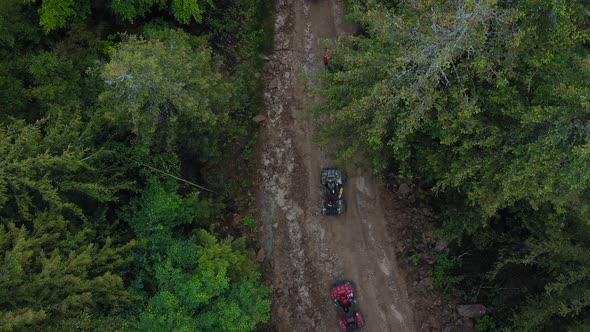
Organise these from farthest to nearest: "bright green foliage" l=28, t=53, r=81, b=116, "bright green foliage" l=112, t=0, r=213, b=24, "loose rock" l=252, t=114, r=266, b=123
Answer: "loose rock" l=252, t=114, r=266, b=123 < "bright green foliage" l=112, t=0, r=213, b=24 < "bright green foliage" l=28, t=53, r=81, b=116

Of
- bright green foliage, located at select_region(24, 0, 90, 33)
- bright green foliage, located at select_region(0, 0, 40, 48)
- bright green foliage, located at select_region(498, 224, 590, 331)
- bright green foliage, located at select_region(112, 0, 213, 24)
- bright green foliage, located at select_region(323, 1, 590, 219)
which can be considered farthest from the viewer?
bright green foliage, located at select_region(112, 0, 213, 24)

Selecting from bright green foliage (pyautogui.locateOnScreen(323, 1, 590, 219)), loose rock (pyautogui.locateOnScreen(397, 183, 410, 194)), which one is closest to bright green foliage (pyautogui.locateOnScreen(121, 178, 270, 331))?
bright green foliage (pyautogui.locateOnScreen(323, 1, 590, 219))

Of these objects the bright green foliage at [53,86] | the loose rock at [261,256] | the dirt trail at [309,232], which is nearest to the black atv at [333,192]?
the dirt trail at [309,232]

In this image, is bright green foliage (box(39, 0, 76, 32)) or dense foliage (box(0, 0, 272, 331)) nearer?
dense foliage (box(0, 0, 272, 331))

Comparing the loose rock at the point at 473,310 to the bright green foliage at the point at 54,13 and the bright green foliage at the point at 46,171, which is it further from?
the bright green foliage at the point at 54,13

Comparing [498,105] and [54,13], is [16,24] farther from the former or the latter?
[498,105]

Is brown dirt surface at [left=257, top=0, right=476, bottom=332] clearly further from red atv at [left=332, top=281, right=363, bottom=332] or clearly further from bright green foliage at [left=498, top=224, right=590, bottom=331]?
bright green foliage at [left=498, top=224, right=590, bottom=331]
